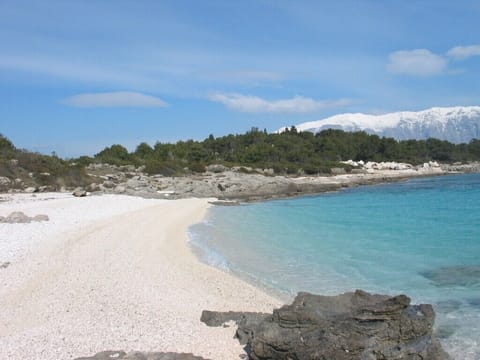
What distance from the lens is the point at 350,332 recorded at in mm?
5941

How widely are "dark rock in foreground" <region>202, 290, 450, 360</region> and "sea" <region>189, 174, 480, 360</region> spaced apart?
158cm

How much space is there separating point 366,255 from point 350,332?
10060 mm

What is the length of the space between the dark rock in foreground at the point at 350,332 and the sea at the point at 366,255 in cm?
158

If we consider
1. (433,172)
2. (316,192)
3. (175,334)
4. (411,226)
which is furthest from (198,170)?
(175,334)

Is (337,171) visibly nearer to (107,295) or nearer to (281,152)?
(281,152)

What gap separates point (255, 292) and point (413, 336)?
5.02m

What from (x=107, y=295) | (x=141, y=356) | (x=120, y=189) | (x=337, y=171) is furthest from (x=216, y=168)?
(x=141, y=356)

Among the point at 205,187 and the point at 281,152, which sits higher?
the point at 281,152

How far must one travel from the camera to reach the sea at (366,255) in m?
10.1

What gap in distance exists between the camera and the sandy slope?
7176 mm

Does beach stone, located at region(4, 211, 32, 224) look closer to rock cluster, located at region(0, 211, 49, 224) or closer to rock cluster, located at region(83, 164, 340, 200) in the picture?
rock cluster, located at region(0, 211, 49, 224)

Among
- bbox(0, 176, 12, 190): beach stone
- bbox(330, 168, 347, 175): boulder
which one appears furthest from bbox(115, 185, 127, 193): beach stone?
bbox(330, 168, 347, 175): boulder

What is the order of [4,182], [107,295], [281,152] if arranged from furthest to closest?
[281,152] < [4,182] < [107,295]

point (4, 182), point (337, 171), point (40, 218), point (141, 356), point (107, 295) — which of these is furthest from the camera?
point (337, 171)
